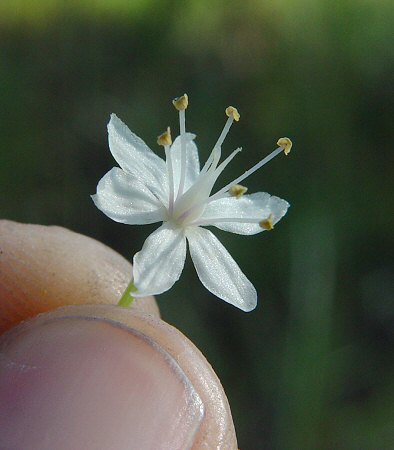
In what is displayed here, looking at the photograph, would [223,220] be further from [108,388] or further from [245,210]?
[108,388]

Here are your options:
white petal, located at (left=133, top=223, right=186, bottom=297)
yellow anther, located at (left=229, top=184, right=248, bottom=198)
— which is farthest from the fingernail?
yellow anther, located at (left=229, top=184, right=248, bottom=198)

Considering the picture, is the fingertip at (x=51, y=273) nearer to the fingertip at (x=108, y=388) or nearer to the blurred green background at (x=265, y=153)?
the fingertip at (x=108, y=388)

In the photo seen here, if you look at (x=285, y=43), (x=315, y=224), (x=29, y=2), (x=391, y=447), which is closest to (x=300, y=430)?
(x=391, y=447)

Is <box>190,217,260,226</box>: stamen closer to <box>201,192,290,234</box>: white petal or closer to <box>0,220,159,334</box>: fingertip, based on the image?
<box>201,192,290,234</box>: white petal

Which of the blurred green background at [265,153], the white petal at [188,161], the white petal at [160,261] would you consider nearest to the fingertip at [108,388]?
the white petal at [160,261]

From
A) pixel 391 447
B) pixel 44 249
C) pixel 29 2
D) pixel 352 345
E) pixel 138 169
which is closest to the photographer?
pixel 138 169

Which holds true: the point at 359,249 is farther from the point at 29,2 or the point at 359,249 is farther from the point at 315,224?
the point at 29,2
